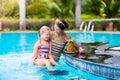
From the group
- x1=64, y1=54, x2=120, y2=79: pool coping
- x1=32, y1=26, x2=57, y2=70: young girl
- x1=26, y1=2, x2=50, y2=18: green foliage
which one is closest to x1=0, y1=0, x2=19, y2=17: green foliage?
x1=26, y1=2, x2=50, y2=18: green foliage

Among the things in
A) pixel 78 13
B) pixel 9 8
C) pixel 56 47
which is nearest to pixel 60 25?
pixel 56 47

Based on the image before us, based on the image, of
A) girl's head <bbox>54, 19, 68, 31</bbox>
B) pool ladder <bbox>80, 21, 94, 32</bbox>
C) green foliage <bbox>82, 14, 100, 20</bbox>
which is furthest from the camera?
green foliage <bbox>82, 14, 100, 20</bbox>

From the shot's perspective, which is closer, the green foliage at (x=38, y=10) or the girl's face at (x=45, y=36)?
the girl's face at (x=45, y=36)

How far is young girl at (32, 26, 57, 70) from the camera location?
7895mm

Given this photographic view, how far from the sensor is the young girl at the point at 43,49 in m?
7.89

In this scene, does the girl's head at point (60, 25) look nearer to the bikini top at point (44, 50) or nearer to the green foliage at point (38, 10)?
the bikini top at point (44, 50)

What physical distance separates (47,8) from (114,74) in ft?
58.2

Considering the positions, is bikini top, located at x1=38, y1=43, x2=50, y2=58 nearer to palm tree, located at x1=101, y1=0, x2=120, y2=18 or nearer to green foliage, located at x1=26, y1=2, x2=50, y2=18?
palm tree, located at x1=101, y1=0, x2=120, y2=18

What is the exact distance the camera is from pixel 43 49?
807cm

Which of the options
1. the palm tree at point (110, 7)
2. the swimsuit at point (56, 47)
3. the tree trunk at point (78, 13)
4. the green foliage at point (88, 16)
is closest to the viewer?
the swimsuit at point (56, 47)

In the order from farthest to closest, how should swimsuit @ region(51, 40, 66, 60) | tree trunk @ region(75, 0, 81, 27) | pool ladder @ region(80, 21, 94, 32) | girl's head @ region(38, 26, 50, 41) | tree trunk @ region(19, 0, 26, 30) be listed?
tree trunk @ region(75, 0, 81, 27) < tree trunk @ region(19, 0, 26, 30) < pool ladder @ region(80, 21, 94, 32) < swimsuit @ region(51, 40, 66, 60) < girl's head @ region(38, 26, 50, 41)

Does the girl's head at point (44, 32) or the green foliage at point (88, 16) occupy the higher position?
the green foliage at point (88, 16)

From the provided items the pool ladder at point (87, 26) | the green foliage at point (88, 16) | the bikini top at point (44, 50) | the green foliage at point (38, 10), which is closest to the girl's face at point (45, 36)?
the bikini top at point (44, 50)

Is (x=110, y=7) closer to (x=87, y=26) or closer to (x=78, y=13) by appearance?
(x=87, y=26)
